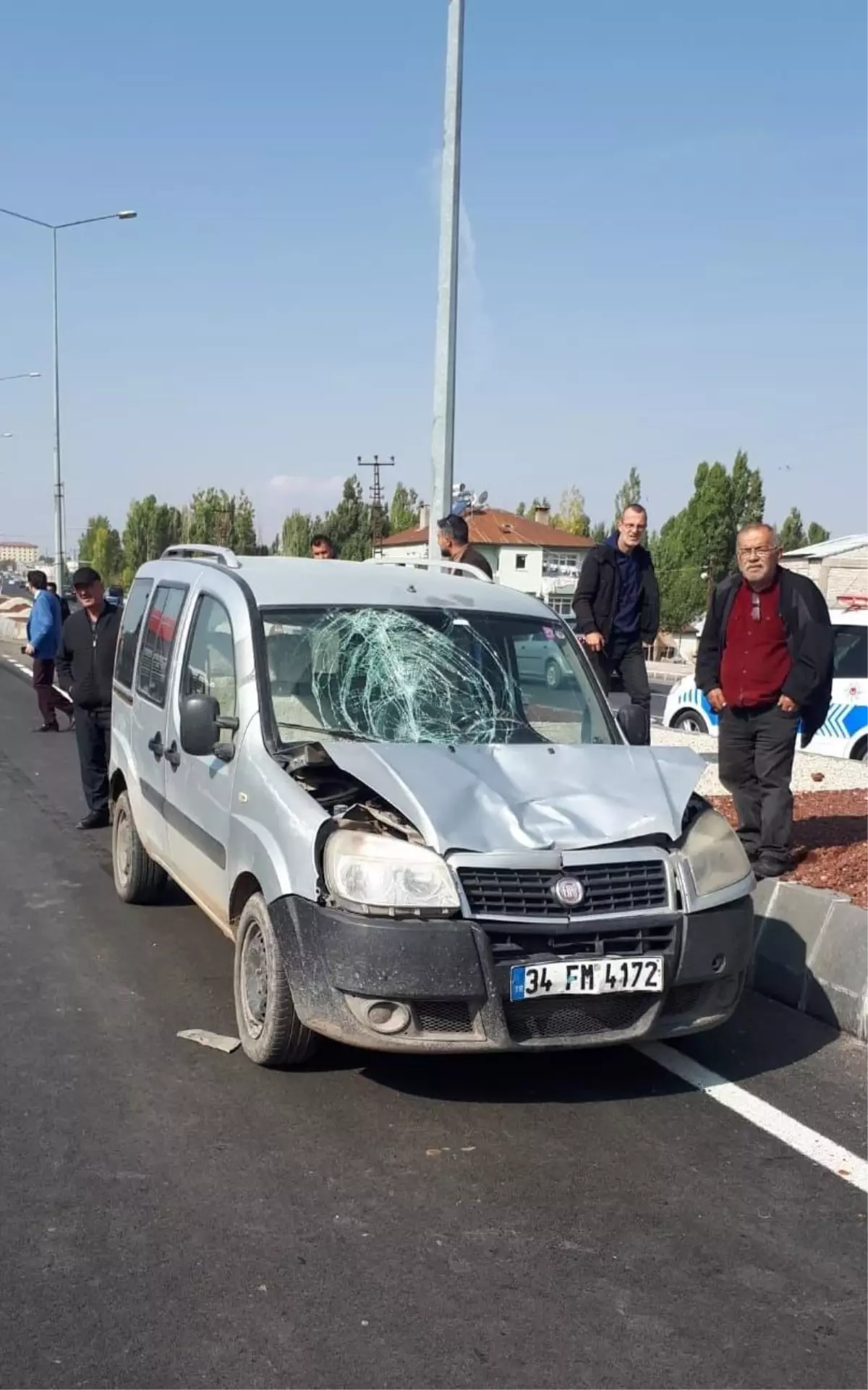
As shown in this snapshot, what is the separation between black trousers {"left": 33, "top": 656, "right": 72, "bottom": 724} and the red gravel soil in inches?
375

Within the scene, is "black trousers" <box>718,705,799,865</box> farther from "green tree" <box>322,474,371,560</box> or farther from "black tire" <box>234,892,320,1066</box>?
"green tree" <box>322,474,371,560</box>

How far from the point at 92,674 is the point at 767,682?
495cm

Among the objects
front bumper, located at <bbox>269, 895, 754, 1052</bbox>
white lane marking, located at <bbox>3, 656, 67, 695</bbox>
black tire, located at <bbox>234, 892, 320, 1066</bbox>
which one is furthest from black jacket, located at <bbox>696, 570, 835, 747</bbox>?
white lane marking, located at <bbox>3, 656, 67, 695</bbox>

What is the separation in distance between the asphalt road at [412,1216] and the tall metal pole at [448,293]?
6.66 metres

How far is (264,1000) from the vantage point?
483cm

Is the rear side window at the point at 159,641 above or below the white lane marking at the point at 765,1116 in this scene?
→ above

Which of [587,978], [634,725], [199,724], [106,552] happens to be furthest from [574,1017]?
[106,552]

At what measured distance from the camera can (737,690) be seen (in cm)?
716

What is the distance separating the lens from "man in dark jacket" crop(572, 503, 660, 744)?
329 inches

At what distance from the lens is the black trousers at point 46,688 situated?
1655 cm

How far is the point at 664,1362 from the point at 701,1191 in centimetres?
95

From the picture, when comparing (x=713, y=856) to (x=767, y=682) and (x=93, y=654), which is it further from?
(x=93, y=654)

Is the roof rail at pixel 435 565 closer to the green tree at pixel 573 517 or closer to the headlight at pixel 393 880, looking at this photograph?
the headlight at pixel 393 880

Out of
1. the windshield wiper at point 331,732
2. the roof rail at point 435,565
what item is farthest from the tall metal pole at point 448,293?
the windshield wiper at point 331,732
